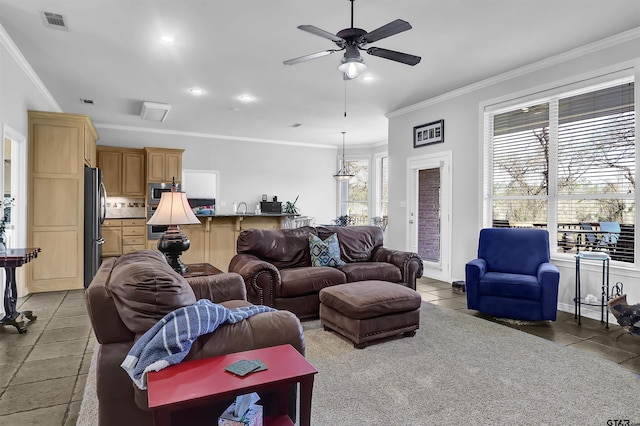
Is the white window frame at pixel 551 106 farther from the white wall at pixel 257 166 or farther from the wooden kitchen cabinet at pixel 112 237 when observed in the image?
the wooden kitchen cabinet at pixel 112 237

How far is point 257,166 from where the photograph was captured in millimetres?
9609

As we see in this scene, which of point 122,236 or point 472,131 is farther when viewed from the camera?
point 122,236

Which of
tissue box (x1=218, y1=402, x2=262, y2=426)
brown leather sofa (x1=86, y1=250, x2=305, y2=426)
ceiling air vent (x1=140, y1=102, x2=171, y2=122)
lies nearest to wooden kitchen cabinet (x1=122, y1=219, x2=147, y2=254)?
ceiling air vent (x1=140, y1=102, x2=171, y2=122)

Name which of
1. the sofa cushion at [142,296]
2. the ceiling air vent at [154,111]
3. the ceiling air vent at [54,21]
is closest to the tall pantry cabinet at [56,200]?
the ceiling air vent at [154,111]

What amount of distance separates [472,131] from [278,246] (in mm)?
3203

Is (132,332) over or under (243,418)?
over

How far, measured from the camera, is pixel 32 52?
4242 mm

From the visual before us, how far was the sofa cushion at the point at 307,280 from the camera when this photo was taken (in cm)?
378

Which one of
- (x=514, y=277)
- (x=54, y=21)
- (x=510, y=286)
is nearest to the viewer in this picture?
(x=54, y=21)

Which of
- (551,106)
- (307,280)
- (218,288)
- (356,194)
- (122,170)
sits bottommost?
(307,280)

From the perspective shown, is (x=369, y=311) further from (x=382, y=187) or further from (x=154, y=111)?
(x=382, y=187)

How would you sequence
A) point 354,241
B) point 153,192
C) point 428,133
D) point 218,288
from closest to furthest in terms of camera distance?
1. point 218,288
2. point 354,241
3. point 428,133
4. point 153,192

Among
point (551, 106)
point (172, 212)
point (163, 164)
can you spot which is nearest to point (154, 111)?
point (163, 164)

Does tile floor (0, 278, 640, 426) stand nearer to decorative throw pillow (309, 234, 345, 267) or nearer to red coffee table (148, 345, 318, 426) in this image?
red coffee table (148, 345, 318, 426)
